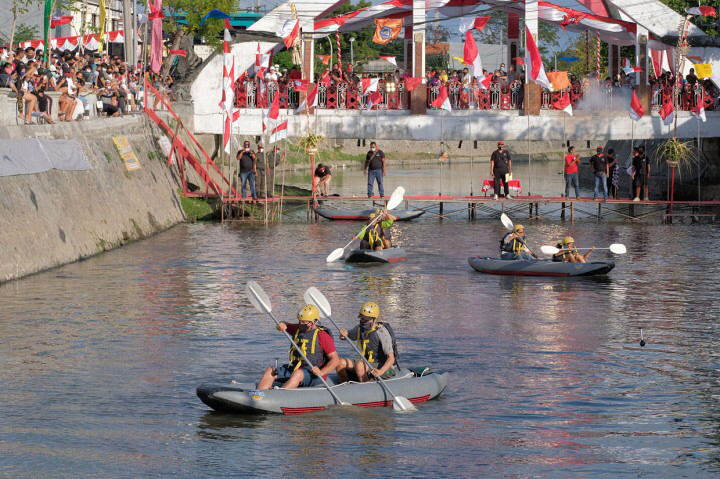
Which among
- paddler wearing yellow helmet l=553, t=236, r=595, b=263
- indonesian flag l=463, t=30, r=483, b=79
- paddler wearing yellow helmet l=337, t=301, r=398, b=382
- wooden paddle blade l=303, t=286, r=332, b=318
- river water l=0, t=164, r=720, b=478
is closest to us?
river water l=0, t=164, r=720, b=478

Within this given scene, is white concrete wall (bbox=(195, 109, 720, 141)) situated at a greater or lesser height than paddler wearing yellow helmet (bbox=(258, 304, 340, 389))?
greater

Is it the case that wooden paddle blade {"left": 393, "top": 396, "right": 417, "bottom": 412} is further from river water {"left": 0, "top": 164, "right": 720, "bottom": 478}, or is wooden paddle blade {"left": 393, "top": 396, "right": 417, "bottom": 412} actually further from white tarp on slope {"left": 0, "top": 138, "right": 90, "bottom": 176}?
white tarp on slope {"left": 0, "top": 138, "right": 90, "bottom": 176}

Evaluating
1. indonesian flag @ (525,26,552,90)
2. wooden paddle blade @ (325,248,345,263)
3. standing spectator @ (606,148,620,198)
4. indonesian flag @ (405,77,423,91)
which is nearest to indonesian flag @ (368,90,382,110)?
indonesian flag @ (405,77,423,91)

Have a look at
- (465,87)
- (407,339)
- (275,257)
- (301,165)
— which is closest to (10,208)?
(275,257)

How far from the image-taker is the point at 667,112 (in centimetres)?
4431

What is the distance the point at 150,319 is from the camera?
24.9m

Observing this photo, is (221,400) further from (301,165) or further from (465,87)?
(301,165)

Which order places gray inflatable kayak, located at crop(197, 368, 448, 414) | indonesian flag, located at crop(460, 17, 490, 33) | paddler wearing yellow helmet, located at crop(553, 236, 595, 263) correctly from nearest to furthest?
gray inflatable kayak, located at crop(197, 368, 448, 414), paddler wearing yellow helmet, located at crop(553, 236, 595, 263), indonesian flag, located at crop(460, 17, 490, 33)

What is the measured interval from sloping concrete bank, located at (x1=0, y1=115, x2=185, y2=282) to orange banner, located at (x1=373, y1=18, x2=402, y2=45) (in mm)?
9550

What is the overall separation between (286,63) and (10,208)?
2389 inches

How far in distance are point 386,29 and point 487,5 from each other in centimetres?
490

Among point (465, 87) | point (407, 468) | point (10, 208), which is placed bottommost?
point (407, 468)

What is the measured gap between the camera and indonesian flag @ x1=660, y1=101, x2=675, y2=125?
44153 mm

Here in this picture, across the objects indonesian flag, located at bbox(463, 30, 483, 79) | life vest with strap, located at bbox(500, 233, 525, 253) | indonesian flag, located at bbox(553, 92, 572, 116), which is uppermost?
indonesian flag, located at bbox(463, 30, 483, 79)
